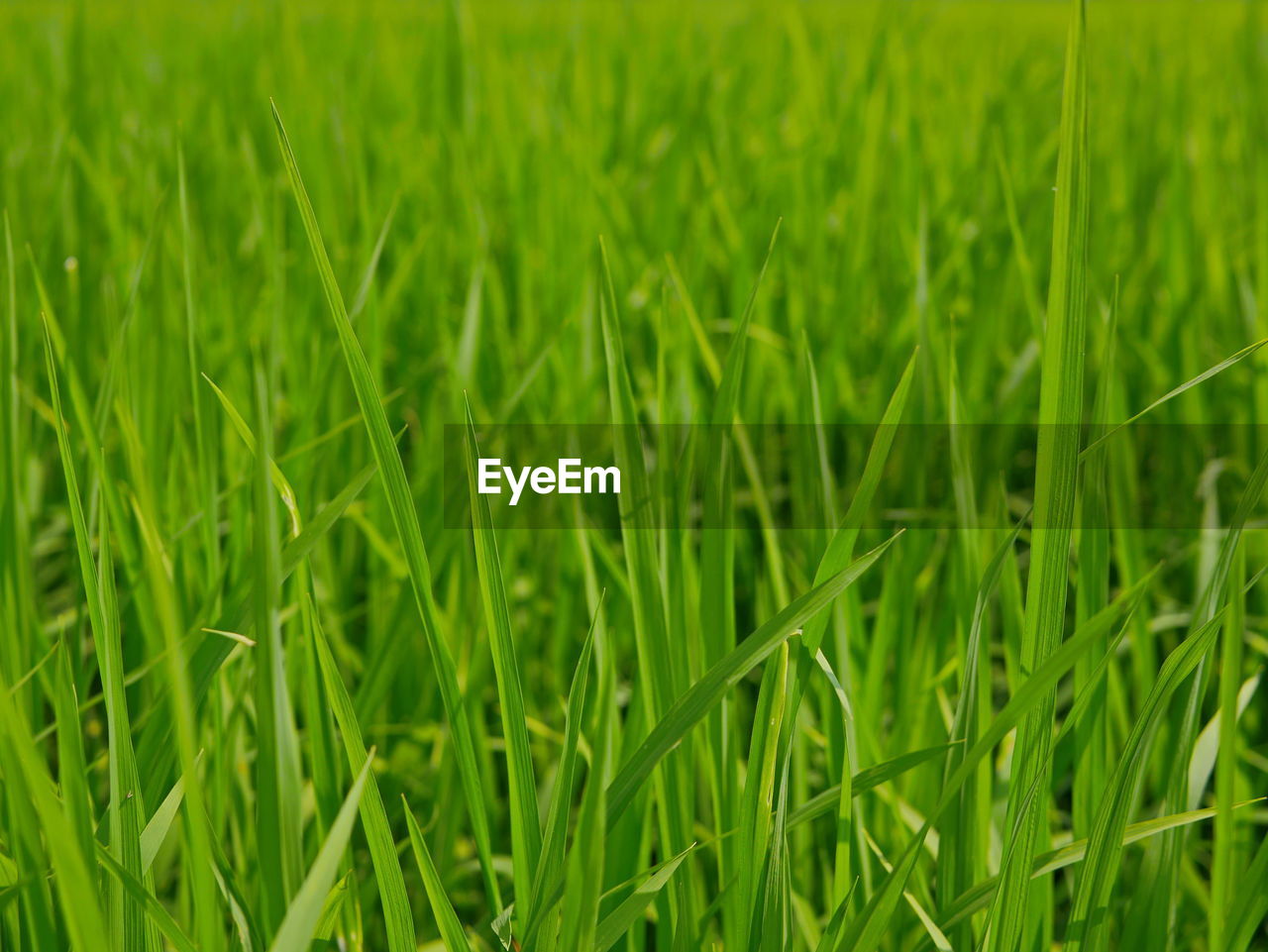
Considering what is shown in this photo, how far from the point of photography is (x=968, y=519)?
0.47 metres

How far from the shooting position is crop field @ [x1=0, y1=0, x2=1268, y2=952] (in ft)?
1.02

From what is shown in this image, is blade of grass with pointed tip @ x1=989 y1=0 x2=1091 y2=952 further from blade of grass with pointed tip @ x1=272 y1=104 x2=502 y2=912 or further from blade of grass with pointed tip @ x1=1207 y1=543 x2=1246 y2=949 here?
blade of grass with pointed tip @ x1=272 y1=104 x2=502 y2=912

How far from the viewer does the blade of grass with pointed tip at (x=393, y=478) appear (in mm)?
303

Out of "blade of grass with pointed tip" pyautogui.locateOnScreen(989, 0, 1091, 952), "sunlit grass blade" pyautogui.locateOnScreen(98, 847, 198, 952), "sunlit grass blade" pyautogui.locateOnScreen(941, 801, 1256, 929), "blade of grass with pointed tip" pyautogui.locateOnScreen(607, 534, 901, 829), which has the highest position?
"blade of grass with pointed tip" pyautogui.locateOnScreen(989, 0, 1091, 952)

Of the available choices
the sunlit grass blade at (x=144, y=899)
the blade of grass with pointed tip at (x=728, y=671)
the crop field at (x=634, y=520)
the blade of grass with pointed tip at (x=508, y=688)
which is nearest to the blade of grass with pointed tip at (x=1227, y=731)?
the crop field at (x=634, y=520)

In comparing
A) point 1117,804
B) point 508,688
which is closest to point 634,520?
point 508,688

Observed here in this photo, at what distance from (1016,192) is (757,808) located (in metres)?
0.98

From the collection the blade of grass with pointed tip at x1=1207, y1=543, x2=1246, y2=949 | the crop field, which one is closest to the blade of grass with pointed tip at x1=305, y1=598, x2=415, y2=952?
the crop field

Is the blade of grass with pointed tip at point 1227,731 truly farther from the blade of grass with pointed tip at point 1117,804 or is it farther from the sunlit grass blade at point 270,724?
the sunlit grass blade at point 270,724

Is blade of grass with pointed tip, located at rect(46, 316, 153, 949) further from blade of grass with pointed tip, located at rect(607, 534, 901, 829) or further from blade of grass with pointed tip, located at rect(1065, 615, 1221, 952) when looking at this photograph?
blade of grass with pointed tip, located at rect(1065, 615, 1221, 952)

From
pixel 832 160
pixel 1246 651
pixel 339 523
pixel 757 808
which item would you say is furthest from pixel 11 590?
pixel 832 160

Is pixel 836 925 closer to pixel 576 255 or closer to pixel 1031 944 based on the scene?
pixel 1031 944

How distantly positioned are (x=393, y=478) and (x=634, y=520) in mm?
102

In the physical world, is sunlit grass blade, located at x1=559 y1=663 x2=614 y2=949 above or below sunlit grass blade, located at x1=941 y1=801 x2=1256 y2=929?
above
